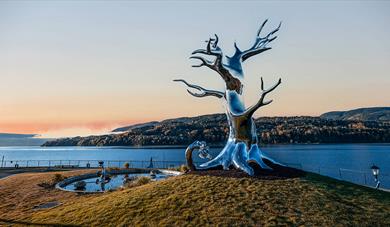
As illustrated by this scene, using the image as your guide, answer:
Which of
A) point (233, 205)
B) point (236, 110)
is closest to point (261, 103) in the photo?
point (236, 110)

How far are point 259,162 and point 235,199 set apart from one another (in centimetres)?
484

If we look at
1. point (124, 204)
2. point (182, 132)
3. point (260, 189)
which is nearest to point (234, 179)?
point (260, 189)

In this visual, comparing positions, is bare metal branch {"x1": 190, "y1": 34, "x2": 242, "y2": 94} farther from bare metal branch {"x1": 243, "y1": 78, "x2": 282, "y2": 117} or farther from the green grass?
the green grass

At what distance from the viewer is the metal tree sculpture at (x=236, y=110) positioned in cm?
1953

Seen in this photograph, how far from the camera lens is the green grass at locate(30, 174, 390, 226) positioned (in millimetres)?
13531

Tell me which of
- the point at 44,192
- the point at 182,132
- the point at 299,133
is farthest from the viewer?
the point at 182,132

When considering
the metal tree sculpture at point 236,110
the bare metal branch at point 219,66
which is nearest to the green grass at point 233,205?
the metal tree sculpture at point 236,110

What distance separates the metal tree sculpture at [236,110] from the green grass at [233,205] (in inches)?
84.3

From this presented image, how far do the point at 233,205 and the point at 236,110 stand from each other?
711 centimetres

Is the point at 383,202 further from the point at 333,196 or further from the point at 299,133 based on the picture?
the point at 299,133

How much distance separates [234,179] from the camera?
1792cm

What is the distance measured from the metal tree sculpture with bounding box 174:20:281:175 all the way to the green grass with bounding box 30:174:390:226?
2142 mm

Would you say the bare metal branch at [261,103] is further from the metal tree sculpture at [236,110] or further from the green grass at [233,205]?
the green grass at [233,205]

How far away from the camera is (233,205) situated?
1460cm
